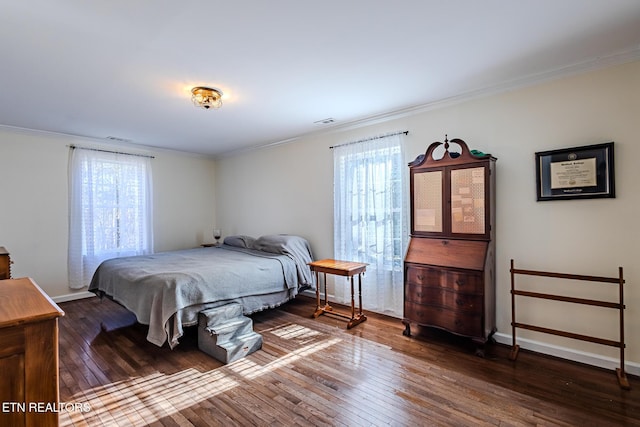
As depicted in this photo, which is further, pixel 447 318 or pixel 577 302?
pixel 447 318

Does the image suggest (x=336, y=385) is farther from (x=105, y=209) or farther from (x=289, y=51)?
(x=105, y=209)

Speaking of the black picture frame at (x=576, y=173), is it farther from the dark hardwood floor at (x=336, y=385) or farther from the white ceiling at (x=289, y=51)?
the dark hardwood floor at (x=336, y=385)

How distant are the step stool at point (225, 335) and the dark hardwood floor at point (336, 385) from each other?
Answer: 3.1 inches

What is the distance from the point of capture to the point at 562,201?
8.56ft

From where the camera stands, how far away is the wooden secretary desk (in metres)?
2.71

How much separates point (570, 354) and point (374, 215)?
220 cm

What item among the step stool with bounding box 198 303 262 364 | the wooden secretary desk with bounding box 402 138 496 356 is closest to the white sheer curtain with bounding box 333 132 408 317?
the wooden secretary desk with bounding box 402 138 496 356

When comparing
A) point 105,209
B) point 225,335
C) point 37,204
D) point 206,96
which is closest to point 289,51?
point 206,96

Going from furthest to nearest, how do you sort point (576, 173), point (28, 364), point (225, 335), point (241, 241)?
point (241, 241), point (225, 335), point (576, 173), point (28, 364)

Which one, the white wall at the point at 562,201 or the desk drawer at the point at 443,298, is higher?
the white wall at the point at 562,201

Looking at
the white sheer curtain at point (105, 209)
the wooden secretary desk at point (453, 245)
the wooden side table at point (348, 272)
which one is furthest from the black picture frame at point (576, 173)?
the white sheer curtain at point (105, 209)

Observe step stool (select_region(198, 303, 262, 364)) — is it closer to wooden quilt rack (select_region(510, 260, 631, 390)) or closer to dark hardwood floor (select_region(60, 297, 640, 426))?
dark hardwood floor (select_region(60, 297, 640, 426))

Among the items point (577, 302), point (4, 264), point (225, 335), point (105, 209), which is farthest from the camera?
point (105, 209)

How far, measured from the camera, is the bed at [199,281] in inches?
106
